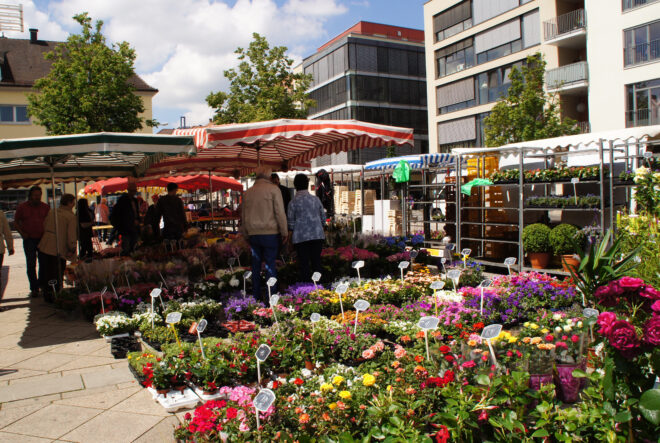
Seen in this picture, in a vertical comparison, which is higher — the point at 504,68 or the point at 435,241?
the point at 504,68

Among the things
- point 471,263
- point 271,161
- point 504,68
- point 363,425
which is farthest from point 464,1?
point 363,425

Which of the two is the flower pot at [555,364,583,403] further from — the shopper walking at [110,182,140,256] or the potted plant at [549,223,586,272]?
the shopper walking at [110,182,140,256]

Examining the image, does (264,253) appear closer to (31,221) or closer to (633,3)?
(31,221)

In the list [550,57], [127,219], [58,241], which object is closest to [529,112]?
[550,57]

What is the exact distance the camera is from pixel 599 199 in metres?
8.39

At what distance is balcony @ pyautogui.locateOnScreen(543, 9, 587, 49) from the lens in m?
26.5

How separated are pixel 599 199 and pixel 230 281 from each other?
624cm

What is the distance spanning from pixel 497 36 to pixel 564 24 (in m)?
5.35

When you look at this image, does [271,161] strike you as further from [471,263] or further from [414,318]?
[414,318]

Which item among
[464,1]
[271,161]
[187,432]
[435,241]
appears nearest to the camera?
[187,432]

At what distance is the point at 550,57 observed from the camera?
2881 centimetres

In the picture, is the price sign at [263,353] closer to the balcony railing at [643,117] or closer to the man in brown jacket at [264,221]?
the man in brown jacket at [264,221]

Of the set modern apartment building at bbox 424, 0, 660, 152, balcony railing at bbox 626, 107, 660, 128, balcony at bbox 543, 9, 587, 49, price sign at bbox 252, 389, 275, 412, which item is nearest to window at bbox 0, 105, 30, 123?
modern apartment building at bbox 424, 0, 660, 152

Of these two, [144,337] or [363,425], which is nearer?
[363,425]
